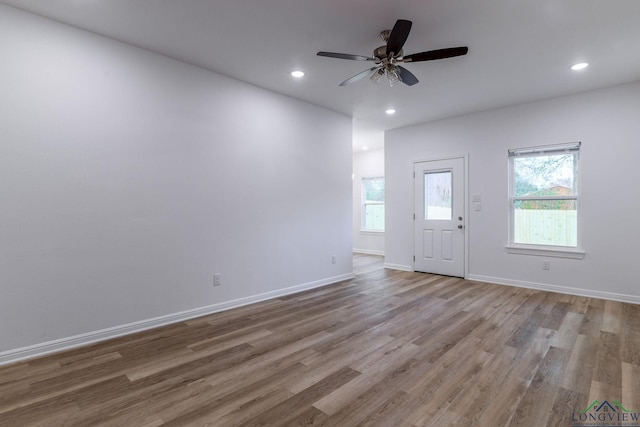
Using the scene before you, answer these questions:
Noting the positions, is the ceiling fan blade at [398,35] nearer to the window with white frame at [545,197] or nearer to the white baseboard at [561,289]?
the window with white frame at [545,197]

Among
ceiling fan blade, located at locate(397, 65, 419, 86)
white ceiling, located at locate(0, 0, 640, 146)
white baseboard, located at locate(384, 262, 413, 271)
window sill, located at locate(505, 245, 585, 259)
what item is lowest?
white baseboard, located at locate(384, 262, 413, 271)

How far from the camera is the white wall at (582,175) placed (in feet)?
13.4

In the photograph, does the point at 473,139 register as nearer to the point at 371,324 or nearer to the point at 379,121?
the point at 379,121

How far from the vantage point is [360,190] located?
8.48 meters

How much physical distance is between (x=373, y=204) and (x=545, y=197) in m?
4.07

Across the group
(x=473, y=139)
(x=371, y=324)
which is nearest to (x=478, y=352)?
(x=371, y=324)

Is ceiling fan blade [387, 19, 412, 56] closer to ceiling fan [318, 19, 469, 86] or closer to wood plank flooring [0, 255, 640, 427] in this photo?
ceiling fan [318, 19, 469, 86]

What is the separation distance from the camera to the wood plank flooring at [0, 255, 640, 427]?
1863mm

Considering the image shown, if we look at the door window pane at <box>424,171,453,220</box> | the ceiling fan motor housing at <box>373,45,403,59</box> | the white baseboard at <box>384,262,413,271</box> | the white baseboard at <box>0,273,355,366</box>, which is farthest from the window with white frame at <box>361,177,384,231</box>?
the ceiling fan motor housing at <box>373,45,403,59</box>

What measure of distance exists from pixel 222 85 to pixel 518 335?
4.18m

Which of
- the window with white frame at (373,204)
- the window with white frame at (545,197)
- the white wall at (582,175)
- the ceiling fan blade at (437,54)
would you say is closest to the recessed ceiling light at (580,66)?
the white wall at (582,175)

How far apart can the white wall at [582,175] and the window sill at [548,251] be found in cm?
6

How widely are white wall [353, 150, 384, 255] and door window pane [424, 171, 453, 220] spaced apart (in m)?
2.25

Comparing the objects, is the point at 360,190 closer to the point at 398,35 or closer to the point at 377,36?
the point at 377,36
